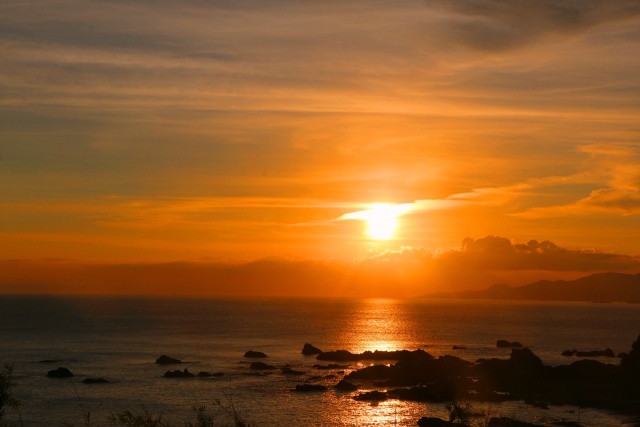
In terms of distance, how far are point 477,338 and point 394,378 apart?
8561 cm

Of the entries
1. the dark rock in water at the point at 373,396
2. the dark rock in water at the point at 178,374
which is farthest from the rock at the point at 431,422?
the dark rock in water at the point at 178,374

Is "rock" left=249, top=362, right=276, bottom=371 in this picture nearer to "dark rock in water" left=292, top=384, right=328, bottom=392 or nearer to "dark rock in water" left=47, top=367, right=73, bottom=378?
"dark rock in water" left=292, top=384, right=328, bottom=392

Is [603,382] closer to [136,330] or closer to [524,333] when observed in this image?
[524,333]

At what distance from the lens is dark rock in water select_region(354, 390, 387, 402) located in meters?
70.8

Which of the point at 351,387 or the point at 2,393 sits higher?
the point at 2,393

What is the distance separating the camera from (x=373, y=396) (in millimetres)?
71125

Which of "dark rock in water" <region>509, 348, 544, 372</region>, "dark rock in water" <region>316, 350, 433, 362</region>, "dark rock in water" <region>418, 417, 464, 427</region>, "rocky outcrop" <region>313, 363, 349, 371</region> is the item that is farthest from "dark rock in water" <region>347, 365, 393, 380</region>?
"dark rock in water" <region>418, 417, 464, 427</region>

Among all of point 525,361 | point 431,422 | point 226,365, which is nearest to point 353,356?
point 226,365

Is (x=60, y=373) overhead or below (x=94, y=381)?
overhead

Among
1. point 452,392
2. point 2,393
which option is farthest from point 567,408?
point 2,393

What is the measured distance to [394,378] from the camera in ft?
275

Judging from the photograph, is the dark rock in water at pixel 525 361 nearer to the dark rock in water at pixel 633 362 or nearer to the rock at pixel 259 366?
the dark rock in water at pixel 633 362

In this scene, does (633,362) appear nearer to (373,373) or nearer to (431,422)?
(373,373)

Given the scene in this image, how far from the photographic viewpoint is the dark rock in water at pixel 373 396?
232 ft
